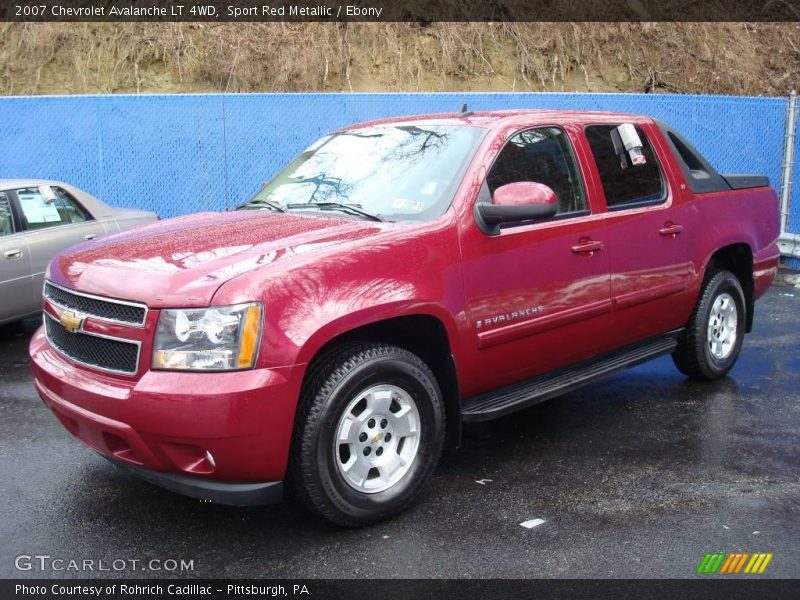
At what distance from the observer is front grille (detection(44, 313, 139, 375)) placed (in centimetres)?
355

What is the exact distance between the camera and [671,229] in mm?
5457

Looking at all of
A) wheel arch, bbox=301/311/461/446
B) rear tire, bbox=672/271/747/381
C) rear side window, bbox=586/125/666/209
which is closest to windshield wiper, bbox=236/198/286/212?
wheel arch, bbox=301/311/461/446

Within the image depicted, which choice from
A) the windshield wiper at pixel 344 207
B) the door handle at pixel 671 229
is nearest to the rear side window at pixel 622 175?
the door handle at pixel 671 229

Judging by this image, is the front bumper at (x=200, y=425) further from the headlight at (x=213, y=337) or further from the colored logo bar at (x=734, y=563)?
the colored logo bar at (x=734, y=563)

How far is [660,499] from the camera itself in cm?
425

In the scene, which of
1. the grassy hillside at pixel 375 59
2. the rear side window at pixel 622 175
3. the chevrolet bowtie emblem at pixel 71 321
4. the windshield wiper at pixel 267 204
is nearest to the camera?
the chevrolet bowtie emblem at pixel 71 321

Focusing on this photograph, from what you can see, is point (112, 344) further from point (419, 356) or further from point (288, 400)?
point (419, 356)

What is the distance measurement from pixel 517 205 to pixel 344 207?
36.9 inches

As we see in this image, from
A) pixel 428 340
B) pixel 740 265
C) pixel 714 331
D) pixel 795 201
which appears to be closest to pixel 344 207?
pixel 428 340

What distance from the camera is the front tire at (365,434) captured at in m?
3.63

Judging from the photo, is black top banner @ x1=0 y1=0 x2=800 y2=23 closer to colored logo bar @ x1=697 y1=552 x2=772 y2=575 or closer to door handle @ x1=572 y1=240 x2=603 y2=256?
door handle @ x1=572 y1=240 x2=603 y2=256

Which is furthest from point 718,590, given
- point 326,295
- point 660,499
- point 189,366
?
point 189,366

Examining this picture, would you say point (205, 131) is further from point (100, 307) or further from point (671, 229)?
point (100, 307)

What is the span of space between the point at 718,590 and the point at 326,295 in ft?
6.68
